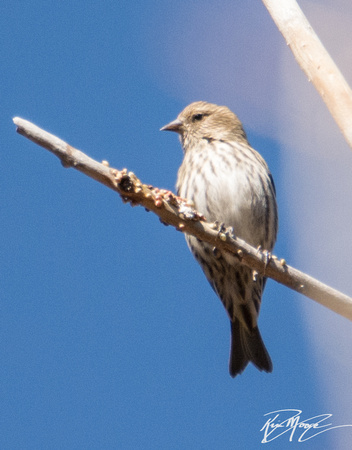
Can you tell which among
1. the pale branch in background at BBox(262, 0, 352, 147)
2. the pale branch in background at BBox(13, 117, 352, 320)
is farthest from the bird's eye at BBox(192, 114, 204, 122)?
the pale branch in background at BBox(262, 0, 352, 147)

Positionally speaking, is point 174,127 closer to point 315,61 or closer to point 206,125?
point 206,125

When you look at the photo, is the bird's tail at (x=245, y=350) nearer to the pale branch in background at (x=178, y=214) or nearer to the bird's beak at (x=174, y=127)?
the bird's beak at (x=174, y=127)

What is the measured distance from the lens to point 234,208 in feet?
14.4

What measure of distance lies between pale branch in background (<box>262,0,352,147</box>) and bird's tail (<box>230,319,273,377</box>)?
2.92m

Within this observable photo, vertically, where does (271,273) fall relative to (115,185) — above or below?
below

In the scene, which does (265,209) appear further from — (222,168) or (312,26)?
(312,26)

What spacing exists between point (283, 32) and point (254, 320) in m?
2.86

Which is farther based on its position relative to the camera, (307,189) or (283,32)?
(283,32)

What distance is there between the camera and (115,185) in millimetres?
2693

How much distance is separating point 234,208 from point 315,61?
223 cm

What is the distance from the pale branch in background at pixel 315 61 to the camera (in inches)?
80.7

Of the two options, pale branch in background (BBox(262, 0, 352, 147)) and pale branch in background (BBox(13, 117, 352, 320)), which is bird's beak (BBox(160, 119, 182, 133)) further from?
pale branch in background (BBox(262, 0, 352, 147))

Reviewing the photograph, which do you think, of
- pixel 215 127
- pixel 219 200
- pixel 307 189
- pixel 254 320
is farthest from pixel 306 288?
pixel 215 127

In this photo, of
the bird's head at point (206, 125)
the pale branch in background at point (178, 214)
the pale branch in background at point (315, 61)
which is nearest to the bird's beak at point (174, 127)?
the bird's head at point (206, 125)
